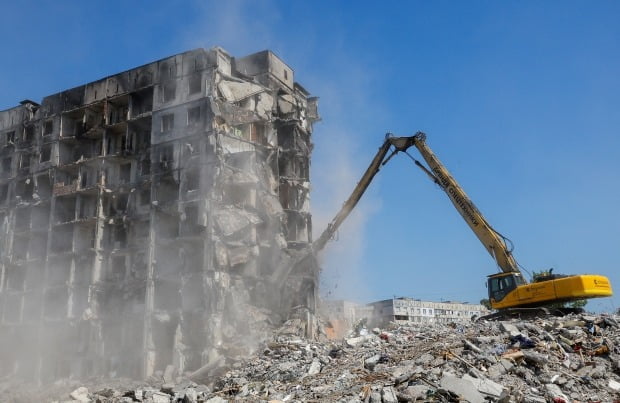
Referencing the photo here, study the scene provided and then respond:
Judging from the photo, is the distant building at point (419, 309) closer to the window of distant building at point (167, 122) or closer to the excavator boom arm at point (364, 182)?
the excavator boom arm at point (364, 182)

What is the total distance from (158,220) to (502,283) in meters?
17.1

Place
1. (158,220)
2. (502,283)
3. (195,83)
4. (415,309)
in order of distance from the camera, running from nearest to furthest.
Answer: (502,283) → (158,220) → (195,83) → (415,309)

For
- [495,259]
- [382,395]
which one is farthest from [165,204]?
[382,395]

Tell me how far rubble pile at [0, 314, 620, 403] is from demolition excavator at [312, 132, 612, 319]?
1053mm

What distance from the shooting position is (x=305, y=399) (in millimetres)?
13211

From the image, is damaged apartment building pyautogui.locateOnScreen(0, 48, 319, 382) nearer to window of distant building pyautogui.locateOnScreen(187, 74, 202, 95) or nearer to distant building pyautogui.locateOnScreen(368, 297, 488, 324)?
window of distant building pyautogui.locateOnScreen(187, 74, 202, 95)

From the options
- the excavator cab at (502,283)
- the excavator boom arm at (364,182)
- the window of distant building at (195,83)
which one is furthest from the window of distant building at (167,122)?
the excavator cab at (502,283)

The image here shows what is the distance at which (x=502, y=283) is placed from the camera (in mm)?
19703

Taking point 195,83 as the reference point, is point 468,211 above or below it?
below

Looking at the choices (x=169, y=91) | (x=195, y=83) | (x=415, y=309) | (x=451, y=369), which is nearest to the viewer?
(x=451, y=369)

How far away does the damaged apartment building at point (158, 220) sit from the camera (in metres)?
26.4

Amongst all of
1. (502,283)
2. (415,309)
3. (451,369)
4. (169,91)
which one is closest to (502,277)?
(502,283)

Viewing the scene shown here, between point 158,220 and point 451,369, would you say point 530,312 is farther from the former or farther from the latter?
point 158,220

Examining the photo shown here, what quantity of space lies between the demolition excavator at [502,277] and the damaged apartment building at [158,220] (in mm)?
6466
